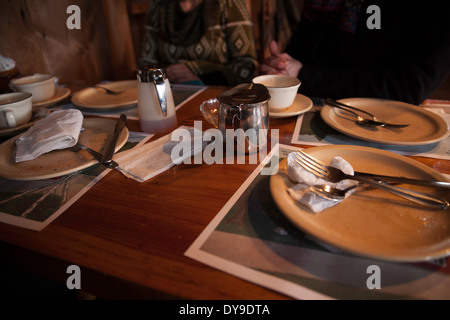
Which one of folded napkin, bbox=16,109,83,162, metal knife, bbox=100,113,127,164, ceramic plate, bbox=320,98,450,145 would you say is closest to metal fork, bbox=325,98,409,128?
ceramic plate, bbox=320,98,450,145

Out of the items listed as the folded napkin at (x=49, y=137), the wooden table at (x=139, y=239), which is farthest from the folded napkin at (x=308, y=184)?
the folded napkin at (x=49, y=137)

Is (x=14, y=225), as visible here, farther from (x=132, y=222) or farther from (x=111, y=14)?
(x=111, y=14)

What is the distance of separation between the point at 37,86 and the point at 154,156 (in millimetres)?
703

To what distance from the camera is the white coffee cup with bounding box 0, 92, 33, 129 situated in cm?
82

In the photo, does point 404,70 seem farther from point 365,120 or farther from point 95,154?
point 95,154

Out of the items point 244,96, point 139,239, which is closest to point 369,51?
point 244,96

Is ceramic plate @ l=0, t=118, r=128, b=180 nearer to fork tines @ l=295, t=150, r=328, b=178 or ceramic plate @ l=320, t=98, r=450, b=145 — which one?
fork tines @ l=295, t=150, r=328, b=178

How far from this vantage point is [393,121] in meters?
0.85

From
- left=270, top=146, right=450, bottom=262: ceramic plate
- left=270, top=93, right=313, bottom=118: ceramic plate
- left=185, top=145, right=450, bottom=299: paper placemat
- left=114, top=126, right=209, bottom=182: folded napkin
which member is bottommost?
left=185, top=145, right=450, bottom=299: paper placemat

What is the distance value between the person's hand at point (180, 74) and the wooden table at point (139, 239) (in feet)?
4.01

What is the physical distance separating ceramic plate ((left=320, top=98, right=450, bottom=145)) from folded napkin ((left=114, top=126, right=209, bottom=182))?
0.41 metres

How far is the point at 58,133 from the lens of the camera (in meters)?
0.71

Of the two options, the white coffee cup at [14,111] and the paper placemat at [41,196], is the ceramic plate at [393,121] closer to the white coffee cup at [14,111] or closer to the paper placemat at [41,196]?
the paper placemat at [41,196]
